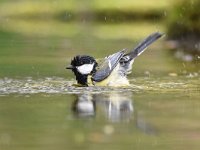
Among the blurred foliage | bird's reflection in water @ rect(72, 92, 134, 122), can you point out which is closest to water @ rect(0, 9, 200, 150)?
bird's reflection in water @ rect(72, 92, 134, 122)

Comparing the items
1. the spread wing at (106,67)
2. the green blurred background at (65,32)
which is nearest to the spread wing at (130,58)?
the spread wing at (106,67)

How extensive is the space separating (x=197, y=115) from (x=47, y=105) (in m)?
1.76

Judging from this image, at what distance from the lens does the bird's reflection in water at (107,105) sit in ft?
29.7

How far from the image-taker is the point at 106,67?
11367 millimetres

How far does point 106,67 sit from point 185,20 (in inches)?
433

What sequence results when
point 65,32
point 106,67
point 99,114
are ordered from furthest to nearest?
point 65,32, point 106,67, point 99,114

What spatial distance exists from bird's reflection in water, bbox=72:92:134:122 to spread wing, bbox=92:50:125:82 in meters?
0.36

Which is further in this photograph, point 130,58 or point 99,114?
point 130,58

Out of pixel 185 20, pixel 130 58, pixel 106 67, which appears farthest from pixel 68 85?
pixel 185 20

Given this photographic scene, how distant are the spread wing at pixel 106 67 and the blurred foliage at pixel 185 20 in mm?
10006

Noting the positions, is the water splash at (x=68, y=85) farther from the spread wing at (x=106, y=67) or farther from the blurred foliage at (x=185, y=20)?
the blurred foliage at (x=185, y=20)

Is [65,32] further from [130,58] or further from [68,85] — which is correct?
[68,85]

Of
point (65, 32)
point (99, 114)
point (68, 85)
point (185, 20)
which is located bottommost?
point (99, 114)

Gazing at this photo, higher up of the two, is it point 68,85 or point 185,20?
point 185,20
